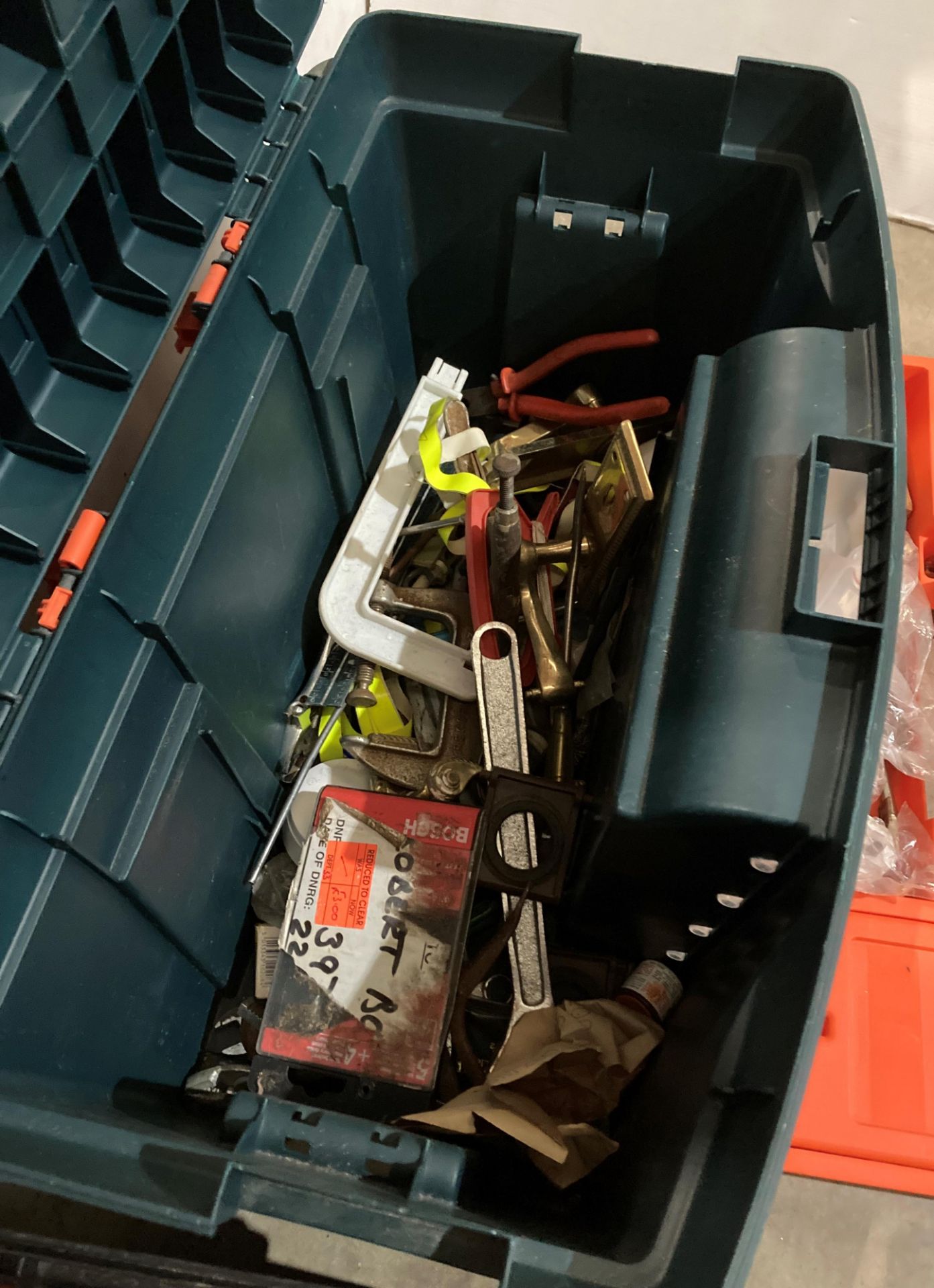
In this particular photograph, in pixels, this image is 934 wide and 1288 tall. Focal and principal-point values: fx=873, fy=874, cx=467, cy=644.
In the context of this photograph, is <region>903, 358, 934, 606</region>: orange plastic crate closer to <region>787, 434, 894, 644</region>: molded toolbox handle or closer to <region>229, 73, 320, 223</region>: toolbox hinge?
<region>787, 434, 894, 644</region>: molded toolbox handle

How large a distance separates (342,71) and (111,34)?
0.27 m

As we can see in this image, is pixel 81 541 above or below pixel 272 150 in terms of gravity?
below

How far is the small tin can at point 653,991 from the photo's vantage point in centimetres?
75

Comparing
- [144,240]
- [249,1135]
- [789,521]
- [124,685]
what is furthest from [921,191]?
[249,1135]

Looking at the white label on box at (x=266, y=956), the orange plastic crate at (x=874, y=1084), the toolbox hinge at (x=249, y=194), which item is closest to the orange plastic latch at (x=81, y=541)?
the toolbox hinge at (x=249, y=194)

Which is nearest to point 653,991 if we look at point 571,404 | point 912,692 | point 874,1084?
point 874,1084

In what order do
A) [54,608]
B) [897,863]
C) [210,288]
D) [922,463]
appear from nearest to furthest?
[54,608], [210,288], [897,863], [922,463]

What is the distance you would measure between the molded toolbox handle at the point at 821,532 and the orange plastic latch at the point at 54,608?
470 mm

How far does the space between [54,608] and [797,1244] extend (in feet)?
3.63

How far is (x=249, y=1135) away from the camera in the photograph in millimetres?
545

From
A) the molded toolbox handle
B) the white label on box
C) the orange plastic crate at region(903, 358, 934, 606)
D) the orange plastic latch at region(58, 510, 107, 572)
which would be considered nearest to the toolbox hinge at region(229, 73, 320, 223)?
the orange plastic latch at region(58, 510, 107, 572)

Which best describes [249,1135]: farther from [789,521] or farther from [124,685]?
[789,521]

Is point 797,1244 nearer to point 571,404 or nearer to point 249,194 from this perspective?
point 571,404

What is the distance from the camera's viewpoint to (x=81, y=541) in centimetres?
58
